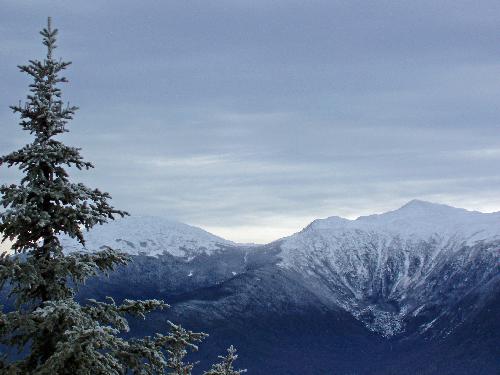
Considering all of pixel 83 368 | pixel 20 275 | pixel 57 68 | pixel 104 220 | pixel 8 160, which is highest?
pixel 57 68

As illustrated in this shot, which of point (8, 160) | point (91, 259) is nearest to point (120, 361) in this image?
point (91, 259)

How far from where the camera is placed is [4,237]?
94.0ft

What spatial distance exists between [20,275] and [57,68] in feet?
24.4

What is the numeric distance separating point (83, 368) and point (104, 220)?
16.8 feet

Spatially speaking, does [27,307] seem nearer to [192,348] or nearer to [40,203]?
[40,203]

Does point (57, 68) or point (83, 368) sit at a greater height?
point (57, 68)

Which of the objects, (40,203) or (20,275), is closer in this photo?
(20,275)

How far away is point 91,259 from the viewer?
2861 cm

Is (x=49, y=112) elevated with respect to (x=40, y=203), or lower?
elevated

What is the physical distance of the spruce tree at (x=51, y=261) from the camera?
27.5 meters

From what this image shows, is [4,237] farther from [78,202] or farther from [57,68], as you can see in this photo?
[57,68]

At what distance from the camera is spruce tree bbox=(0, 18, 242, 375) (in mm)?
27469

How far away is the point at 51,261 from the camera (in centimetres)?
2848

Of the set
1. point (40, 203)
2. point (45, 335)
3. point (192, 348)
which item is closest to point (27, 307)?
point (45, 335)
